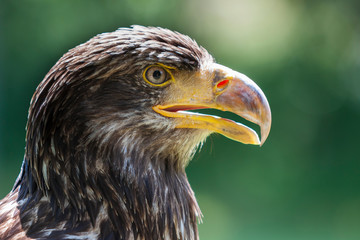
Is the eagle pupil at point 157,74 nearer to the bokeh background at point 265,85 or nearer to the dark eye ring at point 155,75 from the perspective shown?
the dark eye ring at point 155,75

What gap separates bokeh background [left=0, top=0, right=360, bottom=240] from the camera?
6859mm

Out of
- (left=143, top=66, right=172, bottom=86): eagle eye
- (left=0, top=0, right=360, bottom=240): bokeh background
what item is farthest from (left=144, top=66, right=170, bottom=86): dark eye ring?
(left=0, top=0, right=360, bottom=240): bokeh background

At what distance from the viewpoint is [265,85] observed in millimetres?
7246

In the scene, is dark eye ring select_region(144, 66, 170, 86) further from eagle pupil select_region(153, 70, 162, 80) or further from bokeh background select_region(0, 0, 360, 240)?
bokeh background select_region(0, 0, 360, 240)

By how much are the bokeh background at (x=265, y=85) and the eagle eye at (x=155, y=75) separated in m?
4.53

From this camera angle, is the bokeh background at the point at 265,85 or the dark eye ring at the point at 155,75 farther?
the bokeh background at the point at 265,85

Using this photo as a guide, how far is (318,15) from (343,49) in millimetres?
646

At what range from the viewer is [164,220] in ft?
6.49

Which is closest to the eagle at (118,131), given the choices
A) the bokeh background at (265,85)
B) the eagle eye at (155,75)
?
the eagle eye at (155,75)

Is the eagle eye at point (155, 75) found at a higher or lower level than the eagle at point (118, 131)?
higher

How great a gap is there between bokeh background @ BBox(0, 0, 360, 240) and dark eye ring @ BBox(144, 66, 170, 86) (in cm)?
453

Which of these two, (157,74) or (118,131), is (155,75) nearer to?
(157,74)

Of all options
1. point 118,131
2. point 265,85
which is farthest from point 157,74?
point 265,85

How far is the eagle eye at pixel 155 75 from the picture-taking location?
1935mm
